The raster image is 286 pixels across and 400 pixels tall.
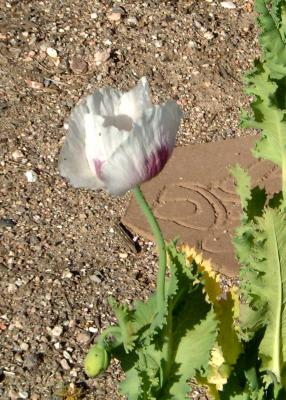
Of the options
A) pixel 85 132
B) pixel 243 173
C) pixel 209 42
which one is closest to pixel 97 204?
pixel 209 42

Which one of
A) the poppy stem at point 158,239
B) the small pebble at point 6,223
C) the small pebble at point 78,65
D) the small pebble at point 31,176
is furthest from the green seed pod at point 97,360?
the small pebble at point 78,65

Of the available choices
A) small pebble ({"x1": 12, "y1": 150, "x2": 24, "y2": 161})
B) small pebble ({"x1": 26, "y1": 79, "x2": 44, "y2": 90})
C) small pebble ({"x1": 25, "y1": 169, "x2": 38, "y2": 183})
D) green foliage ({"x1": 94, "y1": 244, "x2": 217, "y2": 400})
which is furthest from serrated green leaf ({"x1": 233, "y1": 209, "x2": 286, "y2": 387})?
small pebble ({"x1": 26, "y1": 79, "x2": 44, "y2": 90})

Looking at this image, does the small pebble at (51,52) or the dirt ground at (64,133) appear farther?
the small pebble at (51,52)

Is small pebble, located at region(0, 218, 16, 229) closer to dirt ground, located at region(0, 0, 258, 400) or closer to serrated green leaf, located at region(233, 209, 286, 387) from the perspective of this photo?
dirt ground, located at region(0, 0, 258, 400)

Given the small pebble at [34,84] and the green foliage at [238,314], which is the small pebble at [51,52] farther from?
the green foliage at [238,314]

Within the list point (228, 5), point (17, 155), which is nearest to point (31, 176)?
point (17, 155)

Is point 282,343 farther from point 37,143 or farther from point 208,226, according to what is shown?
point 37,143

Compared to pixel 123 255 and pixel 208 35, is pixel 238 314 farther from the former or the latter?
pixel 208 35
